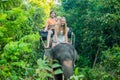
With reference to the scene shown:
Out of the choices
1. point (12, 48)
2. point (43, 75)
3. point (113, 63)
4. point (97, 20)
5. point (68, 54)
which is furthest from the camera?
point (97, 20)

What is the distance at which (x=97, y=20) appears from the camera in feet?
51.6

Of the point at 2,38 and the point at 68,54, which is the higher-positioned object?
the point at 2,38

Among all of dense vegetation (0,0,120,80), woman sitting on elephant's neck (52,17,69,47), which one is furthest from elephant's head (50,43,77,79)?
dense vegetation (0,0,120,80)

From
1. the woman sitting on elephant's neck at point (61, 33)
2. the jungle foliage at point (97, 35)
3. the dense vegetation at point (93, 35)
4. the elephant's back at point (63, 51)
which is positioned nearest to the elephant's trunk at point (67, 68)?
the elephant's back at point (63, 51)

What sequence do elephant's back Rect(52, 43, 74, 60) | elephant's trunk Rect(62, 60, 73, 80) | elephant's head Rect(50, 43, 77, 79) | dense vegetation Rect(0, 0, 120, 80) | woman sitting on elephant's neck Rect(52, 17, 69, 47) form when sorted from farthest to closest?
dense vegetation Rect(0, 0, 120, 80) < woman sitting on elephant's neck Rect(52, 17, 69, 47) < elephant's back Rect(52, 43, 74, 60) < elephant's head Rect(50, 43, 77, 79) < elephant's trunk Rect(62, 60, 73, 80)

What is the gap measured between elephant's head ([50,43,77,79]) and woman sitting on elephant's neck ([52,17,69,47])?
26cm

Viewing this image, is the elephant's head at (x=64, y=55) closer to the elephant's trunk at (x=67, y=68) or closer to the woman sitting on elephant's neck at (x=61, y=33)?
the elephant's trunk at (x=67, y=68)

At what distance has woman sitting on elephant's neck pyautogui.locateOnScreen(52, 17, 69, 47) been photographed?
712cm

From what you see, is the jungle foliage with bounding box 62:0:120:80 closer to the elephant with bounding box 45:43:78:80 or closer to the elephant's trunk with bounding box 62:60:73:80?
the elephant with bounding box 45:43:78:80

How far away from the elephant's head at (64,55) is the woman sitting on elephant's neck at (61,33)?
26 cm

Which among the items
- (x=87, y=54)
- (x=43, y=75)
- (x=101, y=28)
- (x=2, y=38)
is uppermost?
(x=2, y=38)

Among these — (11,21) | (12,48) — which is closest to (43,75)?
(12,48)

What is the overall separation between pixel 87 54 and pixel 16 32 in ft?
46.5

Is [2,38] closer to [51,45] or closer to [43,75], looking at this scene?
[43,75]
